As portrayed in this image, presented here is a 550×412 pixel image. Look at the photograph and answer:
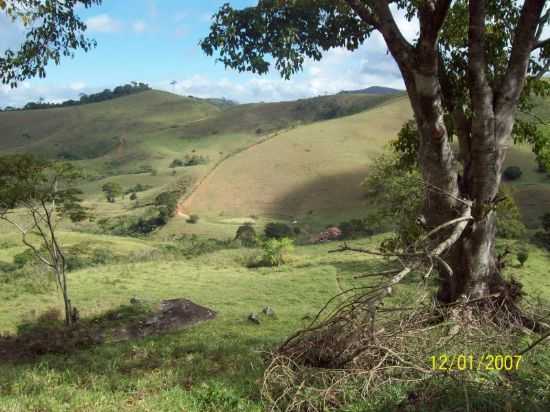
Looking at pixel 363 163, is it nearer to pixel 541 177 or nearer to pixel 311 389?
pixel 541 177

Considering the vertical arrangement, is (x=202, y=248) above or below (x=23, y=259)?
below

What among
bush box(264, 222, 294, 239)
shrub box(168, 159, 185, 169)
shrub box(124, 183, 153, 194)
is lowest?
bush box(264, 222, 294, 239)

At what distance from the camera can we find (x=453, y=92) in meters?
8.51

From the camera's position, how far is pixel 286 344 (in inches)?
237

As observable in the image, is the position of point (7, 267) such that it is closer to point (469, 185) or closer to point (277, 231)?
point (277, 231)

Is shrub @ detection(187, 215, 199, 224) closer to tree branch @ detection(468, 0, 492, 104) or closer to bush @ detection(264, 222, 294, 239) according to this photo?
bush @ detection(264, 222, 294, 239)

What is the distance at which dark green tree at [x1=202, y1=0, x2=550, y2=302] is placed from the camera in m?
7.10

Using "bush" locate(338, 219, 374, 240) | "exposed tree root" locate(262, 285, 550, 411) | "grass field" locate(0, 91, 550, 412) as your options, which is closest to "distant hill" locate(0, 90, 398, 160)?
"grass field" locate(0, 91, 550, 412)

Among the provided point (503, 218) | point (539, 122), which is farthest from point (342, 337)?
point (503, 218)

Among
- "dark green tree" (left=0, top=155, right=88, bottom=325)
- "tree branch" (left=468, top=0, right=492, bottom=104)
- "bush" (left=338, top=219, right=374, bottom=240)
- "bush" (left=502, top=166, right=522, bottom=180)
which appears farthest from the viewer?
"bush" (left=502, top=166, right=522, bottom=180)

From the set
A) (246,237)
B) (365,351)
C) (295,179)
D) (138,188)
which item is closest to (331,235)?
(246,237)
